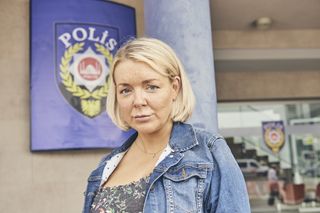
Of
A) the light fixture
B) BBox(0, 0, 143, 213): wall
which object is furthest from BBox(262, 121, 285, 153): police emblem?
BBox(0, 0, 143, 213): wall

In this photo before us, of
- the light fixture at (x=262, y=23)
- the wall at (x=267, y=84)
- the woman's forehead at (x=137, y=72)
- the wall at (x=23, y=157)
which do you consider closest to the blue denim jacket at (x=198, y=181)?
the woman's forehead at (x=137, y=72)

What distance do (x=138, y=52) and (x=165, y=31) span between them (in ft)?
6.38

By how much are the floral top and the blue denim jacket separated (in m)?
0.03

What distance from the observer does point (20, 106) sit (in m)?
4.77

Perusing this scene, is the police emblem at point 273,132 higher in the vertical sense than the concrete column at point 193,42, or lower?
lower

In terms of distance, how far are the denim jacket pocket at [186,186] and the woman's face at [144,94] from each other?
0.18 m

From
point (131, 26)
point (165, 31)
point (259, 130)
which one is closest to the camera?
point (165, 31)

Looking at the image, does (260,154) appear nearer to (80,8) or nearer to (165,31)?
(80,8)

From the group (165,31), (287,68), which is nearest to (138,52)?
(165,31)

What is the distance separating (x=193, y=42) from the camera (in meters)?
3.16

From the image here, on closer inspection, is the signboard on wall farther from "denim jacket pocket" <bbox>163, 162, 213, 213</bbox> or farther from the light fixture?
"denim jacket pocket" <bbox>163, 162, 213, 213</bbox>

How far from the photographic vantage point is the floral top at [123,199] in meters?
1.27

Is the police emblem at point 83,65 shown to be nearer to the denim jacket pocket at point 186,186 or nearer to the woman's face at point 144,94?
the woman's face at point 144,94

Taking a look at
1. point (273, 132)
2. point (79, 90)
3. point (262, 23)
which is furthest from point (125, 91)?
point (273, 132)
